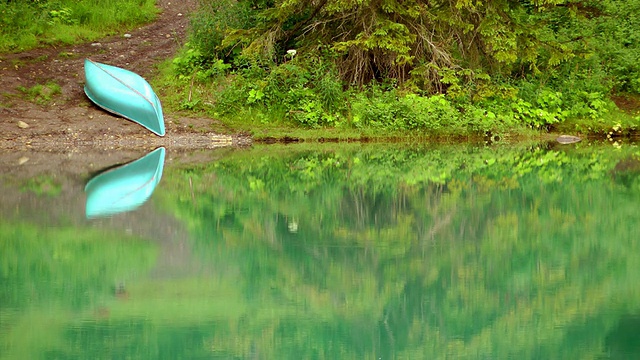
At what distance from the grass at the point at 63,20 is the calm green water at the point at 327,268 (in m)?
10.9

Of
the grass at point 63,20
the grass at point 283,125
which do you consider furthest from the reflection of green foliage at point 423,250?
the grass at point 63,20

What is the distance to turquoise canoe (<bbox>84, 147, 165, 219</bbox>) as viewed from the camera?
1239 centimetres

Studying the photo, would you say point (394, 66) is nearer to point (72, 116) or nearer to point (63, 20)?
point (72, 116)

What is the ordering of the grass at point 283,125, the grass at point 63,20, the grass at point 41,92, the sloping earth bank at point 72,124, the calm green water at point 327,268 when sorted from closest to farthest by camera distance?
the calm green water at point 327,268, the sloping earth bank at point 72,124, the grass at point 283,125, the grass at point 41,92, the grass at point 63,20

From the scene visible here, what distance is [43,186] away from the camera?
14.2 metres

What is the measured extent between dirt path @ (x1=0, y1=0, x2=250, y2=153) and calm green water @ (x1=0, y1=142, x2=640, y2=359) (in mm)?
4771

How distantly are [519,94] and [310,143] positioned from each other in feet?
17.2

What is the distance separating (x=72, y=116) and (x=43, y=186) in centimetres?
735

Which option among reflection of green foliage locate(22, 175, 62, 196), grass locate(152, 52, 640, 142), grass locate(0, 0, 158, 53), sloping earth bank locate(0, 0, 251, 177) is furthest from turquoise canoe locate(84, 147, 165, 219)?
grass locate(0, 0, 158, 53)

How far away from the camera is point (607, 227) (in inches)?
435

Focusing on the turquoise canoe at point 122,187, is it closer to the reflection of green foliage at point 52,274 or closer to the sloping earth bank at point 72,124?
the sloping earth bank at point 72,124

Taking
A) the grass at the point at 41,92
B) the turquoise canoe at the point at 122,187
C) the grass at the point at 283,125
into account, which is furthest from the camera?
the grass at the point at 41,92

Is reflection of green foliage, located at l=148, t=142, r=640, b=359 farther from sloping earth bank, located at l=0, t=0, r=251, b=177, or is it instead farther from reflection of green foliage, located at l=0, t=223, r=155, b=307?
sloping earth bank, located at l=0, t=0, r=251, b=177

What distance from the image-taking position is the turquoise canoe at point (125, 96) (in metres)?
20.8
